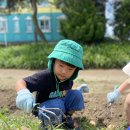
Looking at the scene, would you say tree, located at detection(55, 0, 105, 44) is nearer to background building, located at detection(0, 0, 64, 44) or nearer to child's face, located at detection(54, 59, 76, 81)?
background building, located at detection(0, 0, 64, 44)

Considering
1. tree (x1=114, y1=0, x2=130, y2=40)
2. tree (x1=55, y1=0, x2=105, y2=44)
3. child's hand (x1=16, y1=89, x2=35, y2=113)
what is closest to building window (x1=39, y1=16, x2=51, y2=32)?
tree (x1=114, y1=0, x2=130, y2=40)

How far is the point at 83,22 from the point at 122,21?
2.09m

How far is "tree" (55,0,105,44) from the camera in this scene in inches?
659

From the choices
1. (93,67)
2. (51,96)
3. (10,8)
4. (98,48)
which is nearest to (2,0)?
(10,8)

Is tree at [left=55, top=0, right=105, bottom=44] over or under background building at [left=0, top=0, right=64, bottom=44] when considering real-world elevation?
over

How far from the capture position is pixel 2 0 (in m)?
20.1

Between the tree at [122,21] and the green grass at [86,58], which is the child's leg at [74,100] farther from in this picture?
the tree at [122,21]

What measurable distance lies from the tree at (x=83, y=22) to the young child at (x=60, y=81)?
13104mm

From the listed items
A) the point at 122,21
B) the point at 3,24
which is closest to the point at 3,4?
the point at 122,21

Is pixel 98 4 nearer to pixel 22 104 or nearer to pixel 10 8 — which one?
pixel 10 8

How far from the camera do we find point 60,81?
3.56m

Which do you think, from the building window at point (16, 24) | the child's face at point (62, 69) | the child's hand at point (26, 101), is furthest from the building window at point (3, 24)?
the child's hand at point (26, 101)

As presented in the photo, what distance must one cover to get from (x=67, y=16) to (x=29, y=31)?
41.2 feet

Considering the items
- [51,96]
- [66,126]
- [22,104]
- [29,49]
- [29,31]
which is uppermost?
[22,104]
